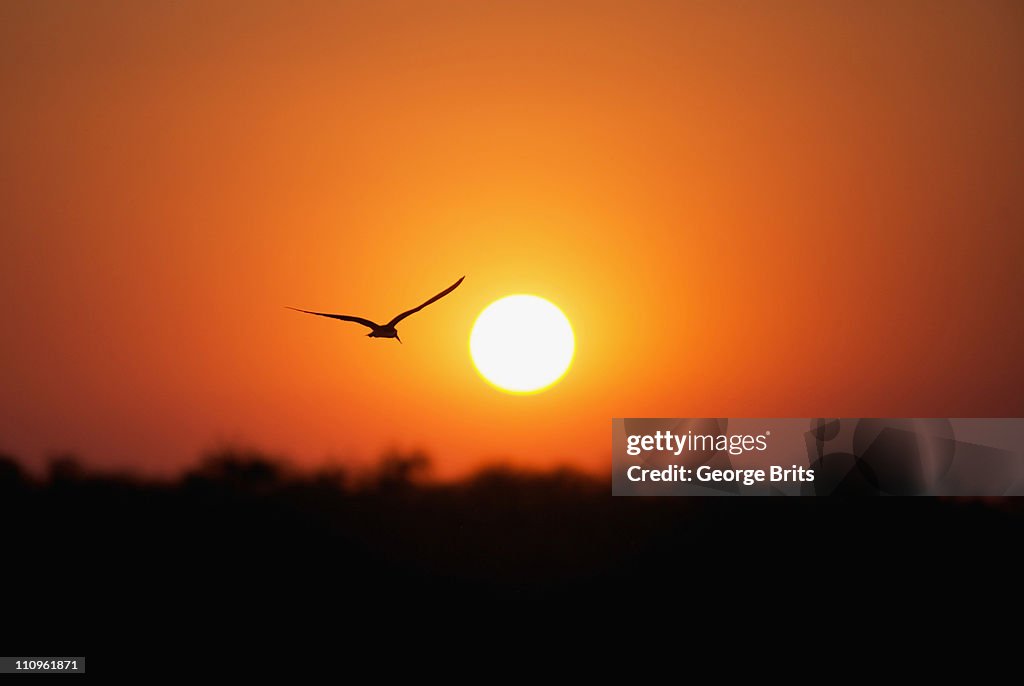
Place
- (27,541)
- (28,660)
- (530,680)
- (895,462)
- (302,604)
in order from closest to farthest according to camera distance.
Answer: (28,660)
(530,680)
(302,604)
(27,541)
(895,462)

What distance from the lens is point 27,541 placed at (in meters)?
40.6

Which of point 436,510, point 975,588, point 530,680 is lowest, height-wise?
point 530,680

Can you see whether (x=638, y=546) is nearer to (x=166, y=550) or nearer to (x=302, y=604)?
(x=302, y=604)

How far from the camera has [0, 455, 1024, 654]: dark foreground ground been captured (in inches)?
1469

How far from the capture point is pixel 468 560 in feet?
130

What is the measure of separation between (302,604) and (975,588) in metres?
18.6

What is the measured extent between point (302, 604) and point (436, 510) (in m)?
9.05

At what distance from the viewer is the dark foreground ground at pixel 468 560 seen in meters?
37.3

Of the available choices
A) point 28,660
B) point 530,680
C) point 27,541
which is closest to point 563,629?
point 530,680

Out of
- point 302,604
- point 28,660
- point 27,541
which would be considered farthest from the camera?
point 27,541

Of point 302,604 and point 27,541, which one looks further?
point 27,541

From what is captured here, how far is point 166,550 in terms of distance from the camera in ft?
135

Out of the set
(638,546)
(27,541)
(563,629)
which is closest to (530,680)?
(563,629)

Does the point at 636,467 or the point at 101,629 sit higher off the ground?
the point at 636,467
